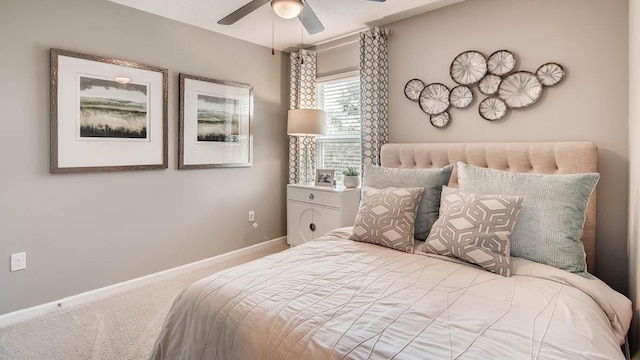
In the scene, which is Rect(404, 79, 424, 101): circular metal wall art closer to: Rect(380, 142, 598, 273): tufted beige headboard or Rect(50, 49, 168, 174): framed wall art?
Rect(380, 142, 598, 273): tufted beige headboard

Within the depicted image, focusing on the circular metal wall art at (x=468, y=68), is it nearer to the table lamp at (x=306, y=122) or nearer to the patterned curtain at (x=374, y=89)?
the patterned curtain at (x=374, y=89)

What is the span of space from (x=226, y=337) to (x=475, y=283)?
3.52 feet

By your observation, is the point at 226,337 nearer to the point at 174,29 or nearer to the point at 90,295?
the point at 90,295

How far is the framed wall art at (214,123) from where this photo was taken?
3.19 meters

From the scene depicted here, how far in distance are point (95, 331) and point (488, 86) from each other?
3.32 meters

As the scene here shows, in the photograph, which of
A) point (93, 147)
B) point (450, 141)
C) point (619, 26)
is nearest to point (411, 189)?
point (450, 141)

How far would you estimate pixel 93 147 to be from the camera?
2617 millimetres

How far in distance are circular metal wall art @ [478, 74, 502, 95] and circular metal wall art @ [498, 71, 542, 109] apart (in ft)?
0.11

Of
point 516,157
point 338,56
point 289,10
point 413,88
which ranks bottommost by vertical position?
point 516,157

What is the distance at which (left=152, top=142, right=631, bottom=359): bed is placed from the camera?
39.6 inches

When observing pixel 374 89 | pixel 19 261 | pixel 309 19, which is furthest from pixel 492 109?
pixel 19 261

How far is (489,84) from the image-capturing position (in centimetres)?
258

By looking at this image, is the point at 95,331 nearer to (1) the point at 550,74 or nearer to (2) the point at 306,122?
(2) the point at 306,122

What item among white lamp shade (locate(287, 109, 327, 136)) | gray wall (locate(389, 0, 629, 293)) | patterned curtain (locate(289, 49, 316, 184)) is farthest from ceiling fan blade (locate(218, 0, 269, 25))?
gray wall (locate(389, 0, 629, 293))
